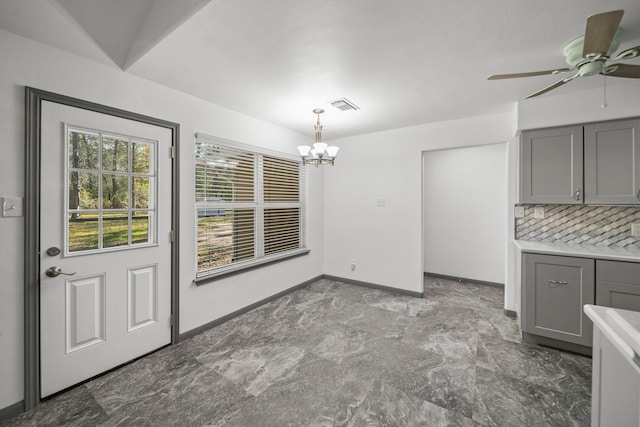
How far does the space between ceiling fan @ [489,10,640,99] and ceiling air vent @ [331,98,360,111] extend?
1502mm

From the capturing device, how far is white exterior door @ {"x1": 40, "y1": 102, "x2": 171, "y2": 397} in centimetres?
188

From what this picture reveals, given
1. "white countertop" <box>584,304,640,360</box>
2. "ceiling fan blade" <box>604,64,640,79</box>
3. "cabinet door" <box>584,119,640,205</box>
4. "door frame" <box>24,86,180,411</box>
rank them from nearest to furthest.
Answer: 1. "white countertop" <box>584,304,640,360</box>
2. "ceiling fan blade" <box>604,64,640,79</box>
3. "door frame" <box>24,86,180,411</box>
4. "cabinet door" <box>584,119,640,205</box>

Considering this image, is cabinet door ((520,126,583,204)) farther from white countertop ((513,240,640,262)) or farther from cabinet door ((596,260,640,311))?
cabinet door ((596,260,640,311))

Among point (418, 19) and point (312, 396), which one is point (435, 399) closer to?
point (312, 396)

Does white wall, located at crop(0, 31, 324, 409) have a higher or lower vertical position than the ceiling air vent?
lower

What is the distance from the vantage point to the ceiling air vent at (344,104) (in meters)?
2.84

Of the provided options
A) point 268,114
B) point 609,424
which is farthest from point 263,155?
point 609,424

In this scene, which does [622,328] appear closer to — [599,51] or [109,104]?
[599,51]

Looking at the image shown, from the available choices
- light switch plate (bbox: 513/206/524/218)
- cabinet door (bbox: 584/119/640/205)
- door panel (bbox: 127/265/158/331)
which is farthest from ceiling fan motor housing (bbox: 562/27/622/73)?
door panel (bbox: 127/265/158/331)

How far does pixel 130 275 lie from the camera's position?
2.29 metres

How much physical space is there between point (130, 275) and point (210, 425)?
138cm

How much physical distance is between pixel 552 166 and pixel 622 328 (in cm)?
248

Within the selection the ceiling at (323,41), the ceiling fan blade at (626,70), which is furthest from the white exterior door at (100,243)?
the ceiling fan blade at (626,70)

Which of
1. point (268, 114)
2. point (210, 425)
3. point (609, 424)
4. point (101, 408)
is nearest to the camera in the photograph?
point (609, 424)
